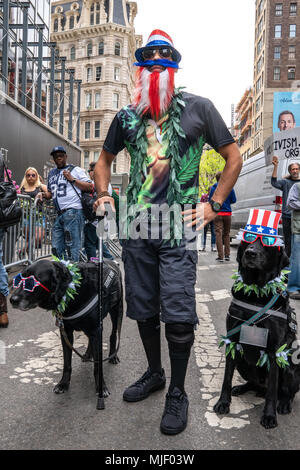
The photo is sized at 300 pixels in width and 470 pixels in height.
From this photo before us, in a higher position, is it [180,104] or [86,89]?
[86,89]

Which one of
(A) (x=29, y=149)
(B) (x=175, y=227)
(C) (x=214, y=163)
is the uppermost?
(C) (x=214, y=163)

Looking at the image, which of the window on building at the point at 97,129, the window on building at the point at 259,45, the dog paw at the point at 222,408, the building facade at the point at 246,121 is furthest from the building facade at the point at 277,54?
the dog paw at the point at 222,408

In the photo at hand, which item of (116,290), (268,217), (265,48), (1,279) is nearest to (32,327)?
(1,279)

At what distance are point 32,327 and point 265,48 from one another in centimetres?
6981

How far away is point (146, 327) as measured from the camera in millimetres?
2809

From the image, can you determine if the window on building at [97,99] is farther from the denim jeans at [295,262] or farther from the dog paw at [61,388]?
the dog paw at [61,388]

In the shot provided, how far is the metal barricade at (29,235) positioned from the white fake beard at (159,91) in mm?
4374

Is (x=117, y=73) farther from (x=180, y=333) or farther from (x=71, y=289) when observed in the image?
(x=180, y=333)

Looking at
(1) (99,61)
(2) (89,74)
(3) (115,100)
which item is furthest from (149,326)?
(2) (89,74)

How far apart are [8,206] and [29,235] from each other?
327 centimetres

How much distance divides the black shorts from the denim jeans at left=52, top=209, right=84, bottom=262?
3814mm

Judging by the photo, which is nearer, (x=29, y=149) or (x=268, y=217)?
(x=268, y=217)
